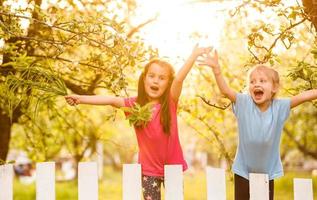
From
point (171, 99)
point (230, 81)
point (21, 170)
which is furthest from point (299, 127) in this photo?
point (21, 170)

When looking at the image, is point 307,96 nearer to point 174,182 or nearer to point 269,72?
point 269,72

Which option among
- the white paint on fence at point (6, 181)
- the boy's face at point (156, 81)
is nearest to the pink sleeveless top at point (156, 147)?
the boy's face at point (156, 81)

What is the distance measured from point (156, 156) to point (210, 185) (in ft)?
2.80

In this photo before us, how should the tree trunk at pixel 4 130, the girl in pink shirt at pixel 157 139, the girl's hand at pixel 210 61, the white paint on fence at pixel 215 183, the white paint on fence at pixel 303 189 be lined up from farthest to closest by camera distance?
the tree trunk at pixel 4 130
the girl in pink shirt at pixel 157 139
the girl's hand at pixel 210 61
the white paint on fence at pixel 215 183
the white paint on fence at pixel 303 189

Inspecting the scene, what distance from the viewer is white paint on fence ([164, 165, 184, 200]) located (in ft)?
11.1

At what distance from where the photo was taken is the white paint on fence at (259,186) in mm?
3217

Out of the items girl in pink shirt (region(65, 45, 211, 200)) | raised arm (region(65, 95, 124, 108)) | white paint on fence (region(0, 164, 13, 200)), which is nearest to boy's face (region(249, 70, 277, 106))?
girl in pink shirt (region(65, 45, 211, 200))

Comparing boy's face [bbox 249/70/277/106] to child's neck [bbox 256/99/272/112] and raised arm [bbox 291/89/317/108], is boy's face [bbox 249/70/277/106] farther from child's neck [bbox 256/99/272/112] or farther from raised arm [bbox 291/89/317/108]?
raised arm [bbox 291/89/317/108]

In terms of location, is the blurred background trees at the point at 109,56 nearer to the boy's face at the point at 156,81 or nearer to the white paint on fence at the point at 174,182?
the boy's face at the point at 156,81

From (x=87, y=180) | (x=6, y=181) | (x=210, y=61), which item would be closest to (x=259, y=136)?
(x=210, y=61)

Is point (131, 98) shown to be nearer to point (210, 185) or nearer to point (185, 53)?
point (210, 185)

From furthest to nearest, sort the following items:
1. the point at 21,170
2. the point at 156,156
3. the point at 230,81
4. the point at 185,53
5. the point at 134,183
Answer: the point at 21,170
the point at 230,81
the point at 185,53
the point at 156,156
the point at 134,183

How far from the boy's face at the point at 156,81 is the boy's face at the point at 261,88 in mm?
636

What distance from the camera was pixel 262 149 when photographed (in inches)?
150
